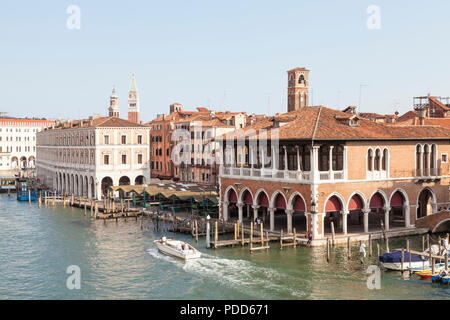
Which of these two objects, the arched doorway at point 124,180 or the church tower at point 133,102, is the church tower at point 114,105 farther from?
the arched doorway at point 124,180

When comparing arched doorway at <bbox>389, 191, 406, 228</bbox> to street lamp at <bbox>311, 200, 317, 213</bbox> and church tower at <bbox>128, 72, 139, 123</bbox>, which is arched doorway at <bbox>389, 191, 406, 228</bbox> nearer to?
street lamp at <bbox>311, 200, 317, 213</bbox>

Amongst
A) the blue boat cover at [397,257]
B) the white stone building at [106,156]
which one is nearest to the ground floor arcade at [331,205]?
the blue boat cover at [397,257]

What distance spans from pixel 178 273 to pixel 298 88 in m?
26.8

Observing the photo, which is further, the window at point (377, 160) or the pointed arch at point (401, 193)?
the pointed arch at point (401, 193)

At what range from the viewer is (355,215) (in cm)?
4172

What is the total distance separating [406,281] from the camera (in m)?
27.3

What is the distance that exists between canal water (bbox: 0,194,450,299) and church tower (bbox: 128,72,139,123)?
72002 millimetres

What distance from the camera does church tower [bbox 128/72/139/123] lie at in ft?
363

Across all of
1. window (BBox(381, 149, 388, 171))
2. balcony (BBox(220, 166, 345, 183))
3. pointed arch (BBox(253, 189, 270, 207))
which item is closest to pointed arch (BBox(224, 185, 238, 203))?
balcony (BBox(220, 166, 345, 183))

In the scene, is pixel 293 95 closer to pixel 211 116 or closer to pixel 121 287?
pixel 211 116

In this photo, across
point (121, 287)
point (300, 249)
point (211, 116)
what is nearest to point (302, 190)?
point (300, 249)

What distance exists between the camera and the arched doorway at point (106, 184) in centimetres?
6207

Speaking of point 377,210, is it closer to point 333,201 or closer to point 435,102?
point 333,201

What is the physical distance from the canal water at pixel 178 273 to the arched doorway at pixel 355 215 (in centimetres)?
306
